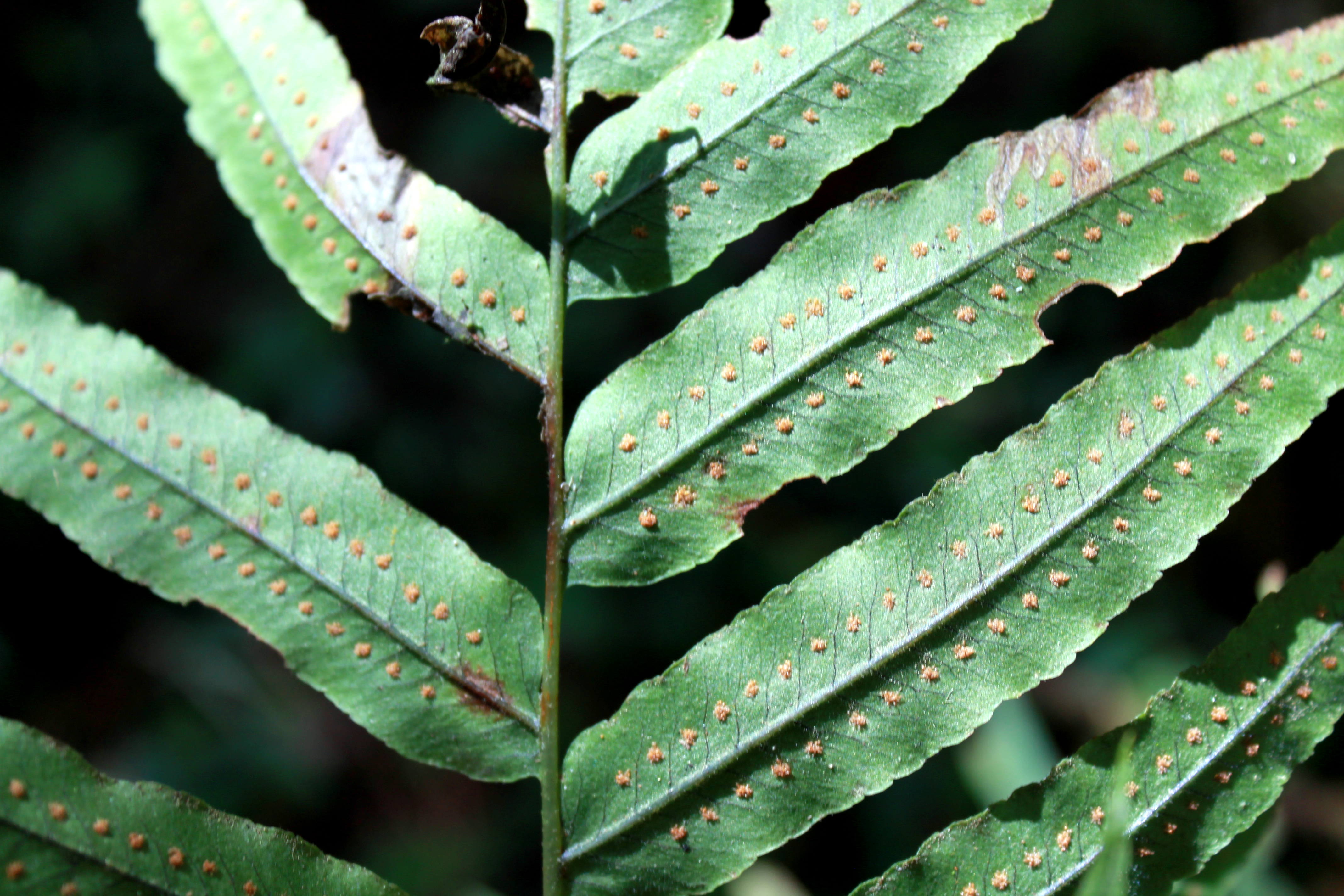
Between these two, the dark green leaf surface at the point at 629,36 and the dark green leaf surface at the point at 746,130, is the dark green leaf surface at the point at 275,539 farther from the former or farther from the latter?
the dark green leaf surface at the point at 629,36

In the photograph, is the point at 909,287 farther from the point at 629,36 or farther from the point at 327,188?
the point at 327,188

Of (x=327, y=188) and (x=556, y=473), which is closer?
(x=556, y=473)

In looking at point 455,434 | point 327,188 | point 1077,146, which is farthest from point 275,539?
point 455,434

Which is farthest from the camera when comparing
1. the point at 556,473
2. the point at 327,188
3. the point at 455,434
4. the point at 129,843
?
the point at 455,434

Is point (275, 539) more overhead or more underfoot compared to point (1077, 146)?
more underfoot

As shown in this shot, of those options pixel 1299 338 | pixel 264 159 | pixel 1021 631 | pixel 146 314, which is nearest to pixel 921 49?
pixel 1299 338

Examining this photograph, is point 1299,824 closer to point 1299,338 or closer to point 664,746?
point 1299,338
